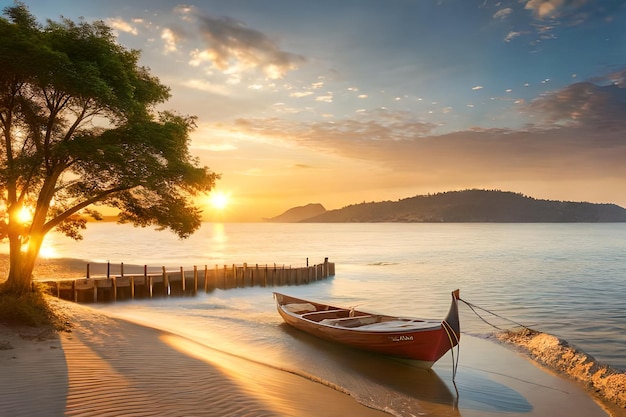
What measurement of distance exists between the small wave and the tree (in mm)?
16659

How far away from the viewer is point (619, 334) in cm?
2480

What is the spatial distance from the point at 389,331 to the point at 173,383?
344 inches

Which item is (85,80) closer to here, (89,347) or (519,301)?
(89,347)

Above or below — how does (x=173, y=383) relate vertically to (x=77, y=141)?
below

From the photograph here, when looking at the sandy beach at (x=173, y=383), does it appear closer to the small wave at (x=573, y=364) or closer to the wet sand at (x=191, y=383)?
the wet sand at (x=191, y=383)

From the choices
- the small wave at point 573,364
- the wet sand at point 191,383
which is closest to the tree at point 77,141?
the wet sand at point 191,383

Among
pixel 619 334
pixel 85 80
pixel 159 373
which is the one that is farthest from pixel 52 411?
pixel 619 334

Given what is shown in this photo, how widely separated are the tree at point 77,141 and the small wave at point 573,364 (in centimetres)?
1666

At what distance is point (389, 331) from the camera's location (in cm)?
1720

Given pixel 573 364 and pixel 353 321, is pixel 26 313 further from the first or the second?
pixel 573 364

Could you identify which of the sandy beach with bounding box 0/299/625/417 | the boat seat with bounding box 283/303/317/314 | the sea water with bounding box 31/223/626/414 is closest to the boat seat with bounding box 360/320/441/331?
the sea water with bounding box 31/223/626/414

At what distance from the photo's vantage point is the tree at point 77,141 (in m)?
17.5

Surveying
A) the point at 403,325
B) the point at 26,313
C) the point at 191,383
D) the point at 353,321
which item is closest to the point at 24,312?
the point at 26,313

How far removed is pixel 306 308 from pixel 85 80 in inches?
604
